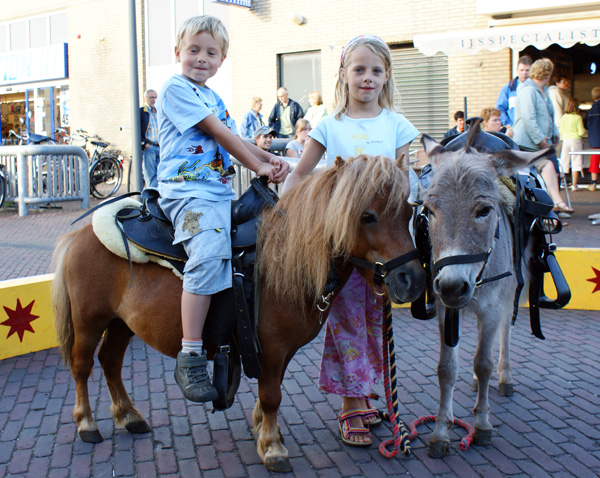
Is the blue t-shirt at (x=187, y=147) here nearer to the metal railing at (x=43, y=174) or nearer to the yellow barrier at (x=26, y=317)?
the yellow barrier at (x=26, y=317)

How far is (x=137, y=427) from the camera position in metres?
3.62

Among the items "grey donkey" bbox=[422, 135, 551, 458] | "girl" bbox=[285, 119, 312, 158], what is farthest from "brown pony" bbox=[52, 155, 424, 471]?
"girl" bbox=[285, 119, 312, 158]

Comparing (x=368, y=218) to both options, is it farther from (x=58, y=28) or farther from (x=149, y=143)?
(x=58, y=28)

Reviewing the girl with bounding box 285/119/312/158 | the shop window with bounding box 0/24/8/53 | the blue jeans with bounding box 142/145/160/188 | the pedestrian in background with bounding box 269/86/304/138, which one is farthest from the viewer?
the shop window with bounding box 0/24/8/53

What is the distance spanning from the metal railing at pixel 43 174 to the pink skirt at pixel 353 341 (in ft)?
32.8

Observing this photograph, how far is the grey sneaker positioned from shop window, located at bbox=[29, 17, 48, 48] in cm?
2381

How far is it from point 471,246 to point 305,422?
5.66 feet

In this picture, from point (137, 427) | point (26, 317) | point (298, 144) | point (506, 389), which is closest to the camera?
point (137, 427)

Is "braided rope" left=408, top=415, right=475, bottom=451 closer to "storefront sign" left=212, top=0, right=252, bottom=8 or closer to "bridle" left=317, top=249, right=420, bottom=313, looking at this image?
"bridle" left=317, top=249, right=420, bottom=313

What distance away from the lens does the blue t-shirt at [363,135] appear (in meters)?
3.26

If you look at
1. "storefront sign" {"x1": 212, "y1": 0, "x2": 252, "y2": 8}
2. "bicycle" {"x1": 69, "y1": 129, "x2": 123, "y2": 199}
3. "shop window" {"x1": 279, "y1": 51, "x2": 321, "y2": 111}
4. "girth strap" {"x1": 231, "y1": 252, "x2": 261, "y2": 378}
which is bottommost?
"girth strap" {"x1": 231, "y1": 252, "x2": 261, "y2": 378}

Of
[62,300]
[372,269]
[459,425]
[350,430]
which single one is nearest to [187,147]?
[372,269]

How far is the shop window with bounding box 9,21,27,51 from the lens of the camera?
24391mm

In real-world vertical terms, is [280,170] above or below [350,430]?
above
